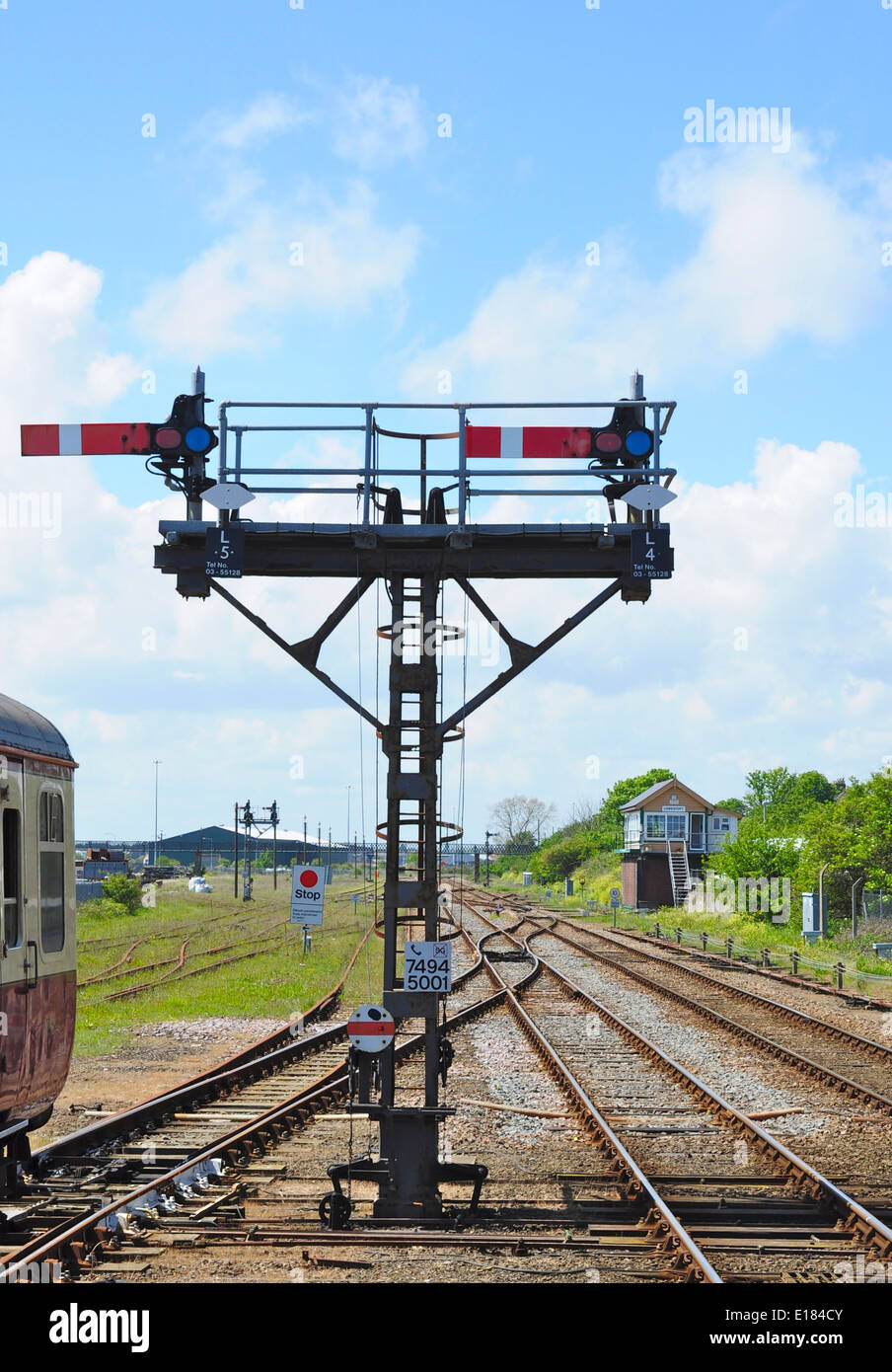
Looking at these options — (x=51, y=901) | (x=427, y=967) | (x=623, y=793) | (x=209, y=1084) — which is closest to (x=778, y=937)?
(x=209, y=1084)

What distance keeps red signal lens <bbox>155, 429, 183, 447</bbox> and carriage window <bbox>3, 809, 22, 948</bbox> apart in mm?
2789

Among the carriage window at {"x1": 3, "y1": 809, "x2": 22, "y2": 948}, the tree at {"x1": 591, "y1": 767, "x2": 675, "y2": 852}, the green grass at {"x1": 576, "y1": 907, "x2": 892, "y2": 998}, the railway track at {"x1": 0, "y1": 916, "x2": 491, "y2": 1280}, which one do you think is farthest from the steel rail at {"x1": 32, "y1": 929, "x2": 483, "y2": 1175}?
the tree at {"x1": 591, "y1": 767, "x2": 675, "y2": 852}

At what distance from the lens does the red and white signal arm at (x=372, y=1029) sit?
9328 millimetres

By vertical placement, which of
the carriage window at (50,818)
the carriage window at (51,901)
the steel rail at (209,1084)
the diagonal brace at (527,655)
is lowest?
the steel rail at (209,1084)

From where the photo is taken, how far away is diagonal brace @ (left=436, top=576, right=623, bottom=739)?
9.70m

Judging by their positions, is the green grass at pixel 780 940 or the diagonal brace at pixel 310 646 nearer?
the diagonal brace at pixel 310 646

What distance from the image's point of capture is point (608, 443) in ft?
32.1

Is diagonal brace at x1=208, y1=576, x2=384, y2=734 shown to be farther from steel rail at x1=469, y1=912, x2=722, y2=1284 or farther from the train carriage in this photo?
steel rail at x1=469, y1=912, x2=722, y2=1284

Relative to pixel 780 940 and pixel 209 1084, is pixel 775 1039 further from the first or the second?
pixel 780 940

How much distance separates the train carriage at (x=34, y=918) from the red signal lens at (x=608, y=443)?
180 inches

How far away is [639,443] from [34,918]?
217 inches

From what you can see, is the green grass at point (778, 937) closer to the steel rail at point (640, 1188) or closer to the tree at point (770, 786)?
the steel rail at point (640, 1188)

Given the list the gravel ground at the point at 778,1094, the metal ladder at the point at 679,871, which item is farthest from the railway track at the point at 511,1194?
the metal ladder at the point at 679,871
